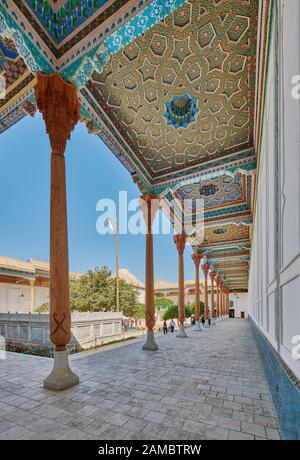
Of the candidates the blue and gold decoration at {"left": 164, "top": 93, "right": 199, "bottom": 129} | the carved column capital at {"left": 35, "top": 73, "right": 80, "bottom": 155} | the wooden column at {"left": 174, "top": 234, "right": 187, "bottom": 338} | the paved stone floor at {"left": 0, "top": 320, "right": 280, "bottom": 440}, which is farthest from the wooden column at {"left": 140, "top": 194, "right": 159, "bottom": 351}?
the carved column capital at {"left": 35, "top": 73, "right": 80, "bottom": 155}

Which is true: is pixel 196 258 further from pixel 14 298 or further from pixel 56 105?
pixel 14 298

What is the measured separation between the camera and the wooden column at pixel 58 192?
4.09m

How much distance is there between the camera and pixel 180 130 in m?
6.42

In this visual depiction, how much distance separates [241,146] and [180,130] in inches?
72.4

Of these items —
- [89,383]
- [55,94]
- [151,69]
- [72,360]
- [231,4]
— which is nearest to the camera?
[231,4]

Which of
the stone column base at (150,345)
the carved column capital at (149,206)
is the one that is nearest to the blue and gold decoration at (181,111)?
the carved column capital at (149,206)

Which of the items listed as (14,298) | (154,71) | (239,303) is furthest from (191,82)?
(239,303)

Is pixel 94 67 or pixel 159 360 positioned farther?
pixel 159 360

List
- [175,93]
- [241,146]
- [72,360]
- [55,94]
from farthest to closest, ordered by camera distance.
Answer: [241,146] < [72,360] < [175,93] < [55,94]

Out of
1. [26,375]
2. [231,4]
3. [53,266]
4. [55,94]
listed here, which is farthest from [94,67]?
[26,375]

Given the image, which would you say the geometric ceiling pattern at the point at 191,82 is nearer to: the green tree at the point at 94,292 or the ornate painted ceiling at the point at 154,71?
the ornate painted ceiling at the point at 154,71

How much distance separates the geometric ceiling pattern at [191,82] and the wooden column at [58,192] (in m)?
1.04
